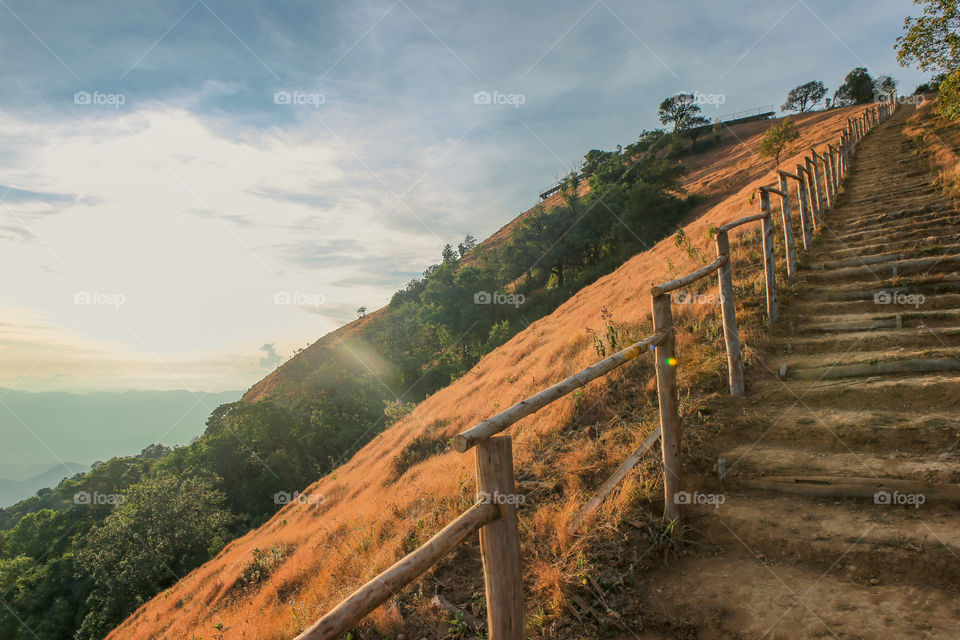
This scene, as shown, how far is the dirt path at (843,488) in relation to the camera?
2826 millimetres

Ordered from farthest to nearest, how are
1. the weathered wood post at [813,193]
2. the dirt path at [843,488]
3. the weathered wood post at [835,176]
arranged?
the weathered wood post at [835,176]
the weathered wood post at [813,193]
the dirt path at [843,488]

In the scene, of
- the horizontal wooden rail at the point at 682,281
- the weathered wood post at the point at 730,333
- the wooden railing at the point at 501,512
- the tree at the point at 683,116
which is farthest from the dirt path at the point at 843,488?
the tree at the point at 683,116

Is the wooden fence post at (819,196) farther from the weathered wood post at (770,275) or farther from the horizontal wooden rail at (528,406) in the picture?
the horizontal wooden rail at (528,406)

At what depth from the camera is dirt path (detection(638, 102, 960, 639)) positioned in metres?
2.83

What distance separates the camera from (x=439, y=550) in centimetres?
197

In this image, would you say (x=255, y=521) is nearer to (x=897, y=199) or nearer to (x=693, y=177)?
(x=897, y=199)

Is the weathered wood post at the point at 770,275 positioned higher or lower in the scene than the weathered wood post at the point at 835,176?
lower

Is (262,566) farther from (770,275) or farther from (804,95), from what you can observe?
(804,95)

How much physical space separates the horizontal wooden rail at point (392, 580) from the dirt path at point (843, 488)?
6.05 ft

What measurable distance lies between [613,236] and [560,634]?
45082 millimetres

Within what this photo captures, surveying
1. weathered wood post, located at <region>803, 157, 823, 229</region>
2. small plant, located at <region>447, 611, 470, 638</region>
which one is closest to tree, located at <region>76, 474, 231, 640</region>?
small plant, located at <region>447, 611, 470, 638</region>

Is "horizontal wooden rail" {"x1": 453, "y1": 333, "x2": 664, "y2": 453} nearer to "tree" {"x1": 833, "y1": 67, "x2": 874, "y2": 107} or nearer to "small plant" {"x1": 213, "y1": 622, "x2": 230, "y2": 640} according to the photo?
"small plant" {"x1": 213, "y1": 622, "x2": 230, "y2": 640}

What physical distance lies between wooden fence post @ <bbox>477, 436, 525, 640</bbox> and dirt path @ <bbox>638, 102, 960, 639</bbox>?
1.38 m

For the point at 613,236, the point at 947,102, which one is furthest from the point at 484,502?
the point at 613,236
